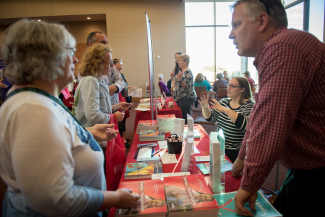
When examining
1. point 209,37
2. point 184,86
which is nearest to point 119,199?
point 184,86

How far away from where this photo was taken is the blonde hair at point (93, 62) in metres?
1.86

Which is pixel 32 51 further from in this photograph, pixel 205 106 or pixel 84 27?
pixel 84 27

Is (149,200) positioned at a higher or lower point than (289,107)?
lower

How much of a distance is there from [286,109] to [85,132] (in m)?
0.74

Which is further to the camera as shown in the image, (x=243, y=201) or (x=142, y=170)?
(x=142, y=170)

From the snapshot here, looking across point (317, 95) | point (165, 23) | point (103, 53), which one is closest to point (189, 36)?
point (165, 23)

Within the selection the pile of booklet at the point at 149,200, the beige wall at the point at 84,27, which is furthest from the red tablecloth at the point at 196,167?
the beige wall at the point at 84,27

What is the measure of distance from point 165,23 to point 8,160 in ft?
32.1

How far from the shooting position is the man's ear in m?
0.87

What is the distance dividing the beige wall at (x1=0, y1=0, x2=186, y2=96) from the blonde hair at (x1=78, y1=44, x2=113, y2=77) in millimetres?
7957

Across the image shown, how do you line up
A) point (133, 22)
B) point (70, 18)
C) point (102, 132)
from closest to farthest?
point (102, 132), point (133, 22), point (70, 18)

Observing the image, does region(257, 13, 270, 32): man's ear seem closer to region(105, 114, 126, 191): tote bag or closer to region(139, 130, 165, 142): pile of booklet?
region(105, 114, 126, 191): tote bag

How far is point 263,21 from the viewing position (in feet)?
2.90

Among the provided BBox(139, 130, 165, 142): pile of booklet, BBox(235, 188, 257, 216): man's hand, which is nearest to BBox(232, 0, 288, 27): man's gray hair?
BBox(235, 188, 257, 216): man's hand
